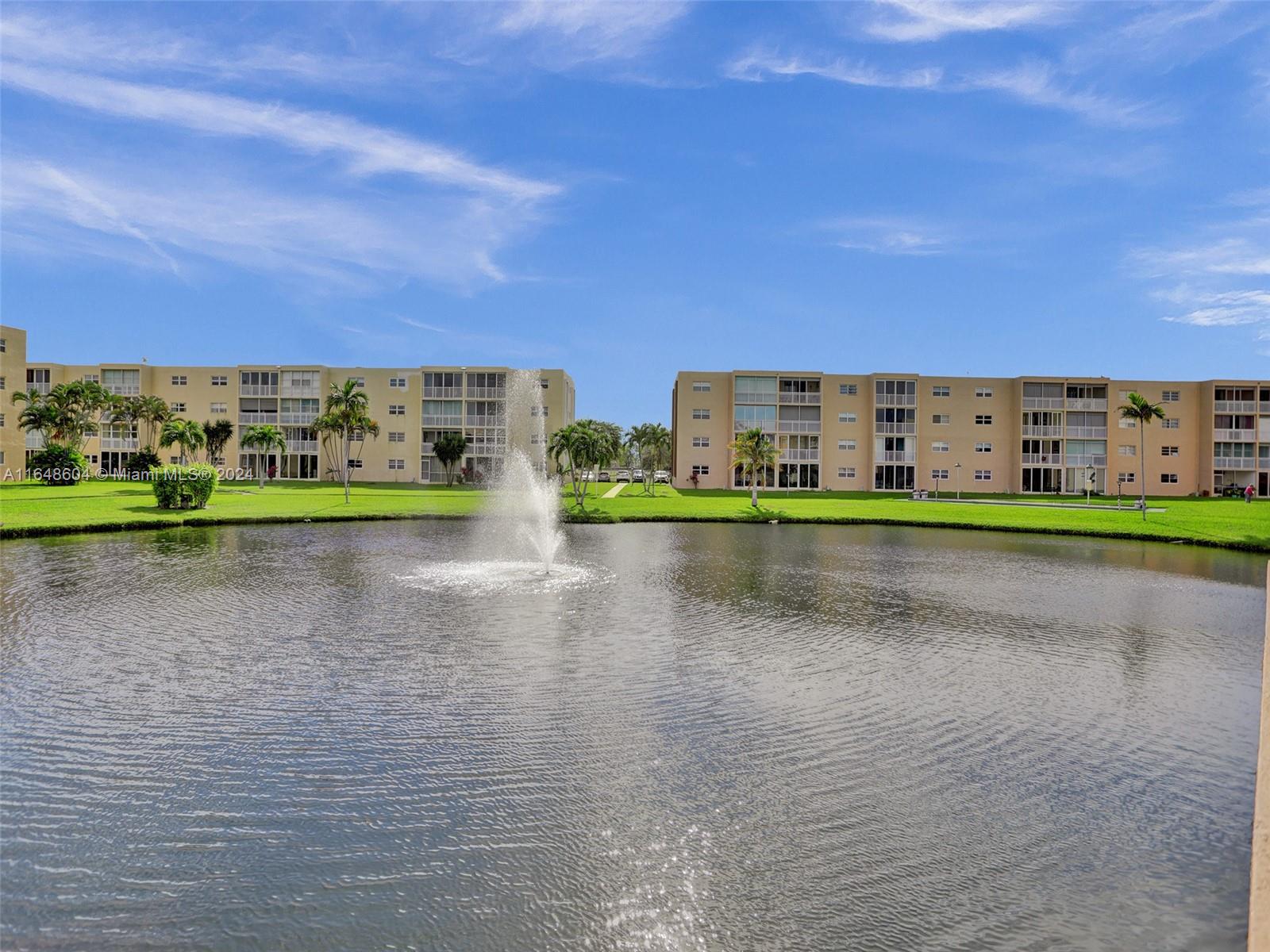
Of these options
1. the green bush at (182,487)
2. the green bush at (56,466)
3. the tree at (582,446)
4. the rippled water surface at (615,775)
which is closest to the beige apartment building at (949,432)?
the tree at (582,446)

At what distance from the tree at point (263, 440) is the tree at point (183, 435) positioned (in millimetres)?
4058

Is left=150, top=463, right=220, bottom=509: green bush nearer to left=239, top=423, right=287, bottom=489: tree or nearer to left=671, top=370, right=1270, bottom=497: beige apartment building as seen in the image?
left=239, top=423, right=287, bottom=489: tree

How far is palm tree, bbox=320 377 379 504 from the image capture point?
62.5m

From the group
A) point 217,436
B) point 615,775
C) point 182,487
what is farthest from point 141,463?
point 615,775

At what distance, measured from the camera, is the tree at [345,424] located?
6266 cm

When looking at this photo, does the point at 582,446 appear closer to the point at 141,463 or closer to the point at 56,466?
the point at 56,466

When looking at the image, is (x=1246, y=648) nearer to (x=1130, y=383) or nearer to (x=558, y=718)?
(x=558, y=718)

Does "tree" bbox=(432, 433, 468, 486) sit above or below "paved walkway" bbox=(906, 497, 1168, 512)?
above

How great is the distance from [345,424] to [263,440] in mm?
16627

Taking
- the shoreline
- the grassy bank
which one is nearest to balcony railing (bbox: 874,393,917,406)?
the grassy bank

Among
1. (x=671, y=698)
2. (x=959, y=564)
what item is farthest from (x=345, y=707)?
(x=959, y=564)

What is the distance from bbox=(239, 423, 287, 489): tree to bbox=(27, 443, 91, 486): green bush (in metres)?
13.7

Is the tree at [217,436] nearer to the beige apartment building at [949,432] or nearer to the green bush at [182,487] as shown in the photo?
the green bush at [182,487]

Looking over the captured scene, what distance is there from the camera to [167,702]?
11.2m
